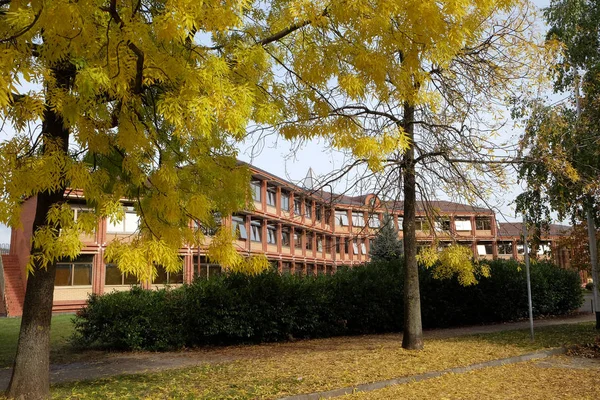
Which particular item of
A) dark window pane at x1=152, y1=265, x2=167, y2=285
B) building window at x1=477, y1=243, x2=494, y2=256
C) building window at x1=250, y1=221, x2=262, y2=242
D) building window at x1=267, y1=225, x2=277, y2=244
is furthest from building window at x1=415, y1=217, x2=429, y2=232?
building window at x1=477, y1=243, x2=494, y2=256

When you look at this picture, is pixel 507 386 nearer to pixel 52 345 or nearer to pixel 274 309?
pixel 274 309

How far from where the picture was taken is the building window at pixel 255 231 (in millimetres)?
42787

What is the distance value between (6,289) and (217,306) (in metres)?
22.9

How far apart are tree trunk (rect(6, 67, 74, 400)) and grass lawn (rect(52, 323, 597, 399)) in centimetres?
56

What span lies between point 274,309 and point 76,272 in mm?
22651

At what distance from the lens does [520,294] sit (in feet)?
66.6

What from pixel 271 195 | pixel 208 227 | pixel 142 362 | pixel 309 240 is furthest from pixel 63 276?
pixel 208 227

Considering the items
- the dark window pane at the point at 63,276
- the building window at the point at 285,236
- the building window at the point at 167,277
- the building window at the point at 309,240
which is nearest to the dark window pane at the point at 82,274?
the dark window pane at the point at 63,276

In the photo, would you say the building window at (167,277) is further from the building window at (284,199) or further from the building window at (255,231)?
the building window at (284,199)

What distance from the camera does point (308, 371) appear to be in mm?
8789

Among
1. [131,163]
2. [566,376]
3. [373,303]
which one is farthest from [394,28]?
[373,303]

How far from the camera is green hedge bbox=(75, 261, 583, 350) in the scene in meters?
12.8

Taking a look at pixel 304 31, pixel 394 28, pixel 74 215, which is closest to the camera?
pixel 74 215

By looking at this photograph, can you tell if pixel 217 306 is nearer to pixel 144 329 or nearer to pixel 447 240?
pixel 144 329
